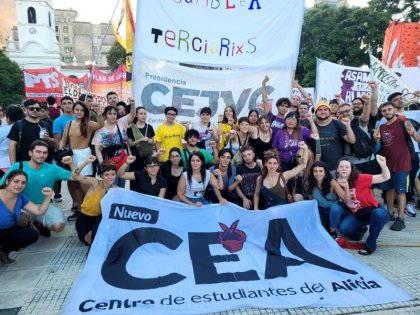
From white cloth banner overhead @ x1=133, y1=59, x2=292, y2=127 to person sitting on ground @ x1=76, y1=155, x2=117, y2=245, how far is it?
4.59 feet

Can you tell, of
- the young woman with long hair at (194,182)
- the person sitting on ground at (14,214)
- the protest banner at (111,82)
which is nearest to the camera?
the person sitting on ground at (14,214)

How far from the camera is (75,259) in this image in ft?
12.5

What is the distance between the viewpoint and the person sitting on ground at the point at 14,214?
355 centimetres

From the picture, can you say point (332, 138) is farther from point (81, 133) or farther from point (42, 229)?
point (42, 229)

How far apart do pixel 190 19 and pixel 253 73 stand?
1308 mm

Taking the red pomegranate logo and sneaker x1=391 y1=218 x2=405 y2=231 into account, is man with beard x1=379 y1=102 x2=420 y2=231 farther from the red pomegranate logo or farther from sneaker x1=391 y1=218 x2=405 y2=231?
the red pomegranate logo

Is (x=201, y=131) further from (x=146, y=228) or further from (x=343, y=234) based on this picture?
(x=343, y=234)

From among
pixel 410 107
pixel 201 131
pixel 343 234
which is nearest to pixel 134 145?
pixel 201 131

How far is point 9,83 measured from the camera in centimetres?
3212

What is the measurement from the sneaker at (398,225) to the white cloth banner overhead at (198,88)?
2583 mm

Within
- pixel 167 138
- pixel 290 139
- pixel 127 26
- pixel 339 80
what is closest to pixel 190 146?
pixel 167 138

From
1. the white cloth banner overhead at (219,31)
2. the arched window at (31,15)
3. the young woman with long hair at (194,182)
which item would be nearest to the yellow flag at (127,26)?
the white cloth banner overhead at (219,31)

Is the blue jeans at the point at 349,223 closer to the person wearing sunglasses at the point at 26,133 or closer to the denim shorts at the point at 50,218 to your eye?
the denim shorts at the point at 50,218

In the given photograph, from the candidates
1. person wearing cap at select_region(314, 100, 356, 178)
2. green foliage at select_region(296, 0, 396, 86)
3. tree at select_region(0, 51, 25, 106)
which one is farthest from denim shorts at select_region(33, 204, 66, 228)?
tree at select_region(0, 51, 25, 106)
